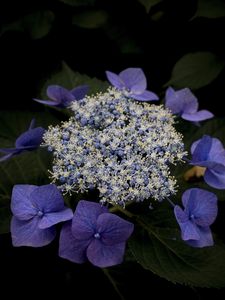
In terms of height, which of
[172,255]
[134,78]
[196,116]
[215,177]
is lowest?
[172,255]

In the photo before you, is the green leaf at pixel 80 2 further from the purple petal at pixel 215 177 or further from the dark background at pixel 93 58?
the purple petal at pixel 215 177

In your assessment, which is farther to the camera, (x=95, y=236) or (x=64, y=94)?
(x=64, y=94)

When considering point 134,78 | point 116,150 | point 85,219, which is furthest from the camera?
point 134,78

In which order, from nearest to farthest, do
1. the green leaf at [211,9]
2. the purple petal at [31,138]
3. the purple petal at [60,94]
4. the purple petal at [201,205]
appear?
the purple petal at [201,205]
the purple petal at [31,138]
the purple petal at [60,94]
the green leaf at [211,9]

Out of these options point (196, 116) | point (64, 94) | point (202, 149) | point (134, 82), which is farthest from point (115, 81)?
point (202, 149)

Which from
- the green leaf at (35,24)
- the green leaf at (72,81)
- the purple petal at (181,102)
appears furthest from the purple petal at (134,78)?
the green leaf at (35,24)

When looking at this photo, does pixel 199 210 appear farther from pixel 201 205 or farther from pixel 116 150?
pixel 116 150
